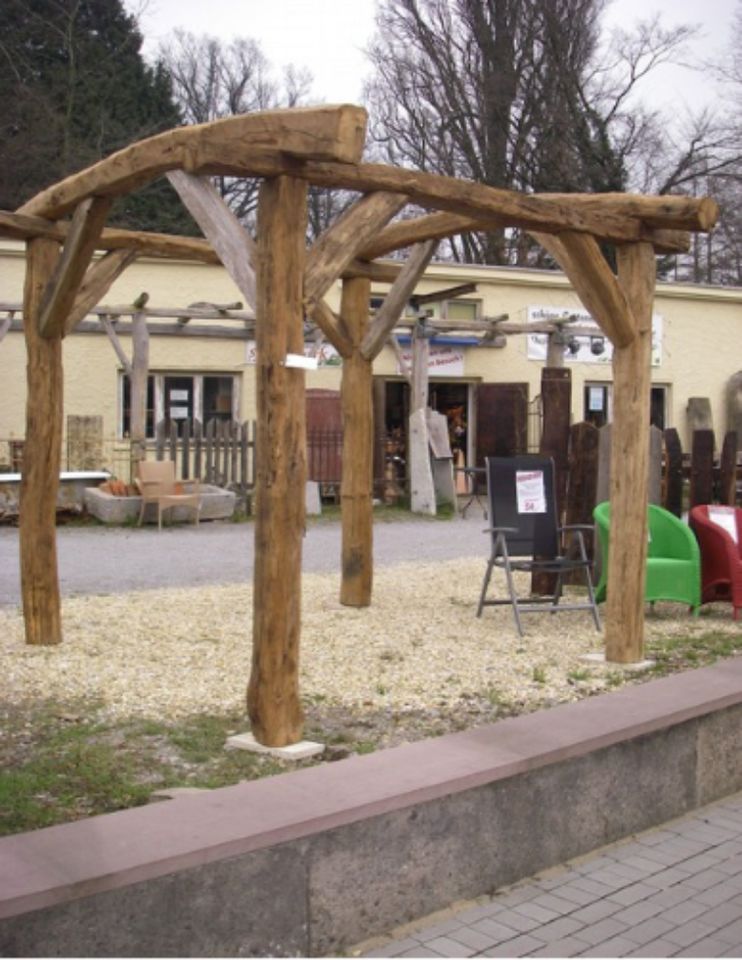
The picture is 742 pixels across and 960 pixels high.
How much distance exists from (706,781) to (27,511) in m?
4.37

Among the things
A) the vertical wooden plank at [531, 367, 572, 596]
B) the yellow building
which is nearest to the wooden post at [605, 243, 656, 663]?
the vertical wooden plank at [531, 367, 572, 596]

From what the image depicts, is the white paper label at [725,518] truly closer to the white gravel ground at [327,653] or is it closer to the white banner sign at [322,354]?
the white gravel ground at [327,653]

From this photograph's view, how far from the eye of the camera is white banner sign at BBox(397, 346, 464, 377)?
73.3 feet

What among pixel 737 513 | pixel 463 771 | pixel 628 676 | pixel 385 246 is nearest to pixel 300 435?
pixel 463 771

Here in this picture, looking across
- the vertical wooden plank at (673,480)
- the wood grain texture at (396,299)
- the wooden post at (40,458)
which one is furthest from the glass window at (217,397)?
the wooden post at (40,458)

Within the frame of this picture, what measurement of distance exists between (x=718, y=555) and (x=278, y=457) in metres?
4.94

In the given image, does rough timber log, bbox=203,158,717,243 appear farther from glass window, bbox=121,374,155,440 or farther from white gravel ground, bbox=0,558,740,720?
glass window, bbox=121,374,155,440

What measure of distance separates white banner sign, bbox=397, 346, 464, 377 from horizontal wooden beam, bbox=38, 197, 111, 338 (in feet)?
48.1

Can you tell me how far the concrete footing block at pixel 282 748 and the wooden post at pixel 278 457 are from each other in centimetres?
4

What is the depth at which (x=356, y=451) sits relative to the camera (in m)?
9.37

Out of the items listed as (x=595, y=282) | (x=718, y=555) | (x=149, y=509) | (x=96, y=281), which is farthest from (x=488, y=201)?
(x=149, y=509)

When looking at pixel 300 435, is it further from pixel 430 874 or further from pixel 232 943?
pixel 232 943

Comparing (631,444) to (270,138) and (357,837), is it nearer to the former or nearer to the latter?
(270,138)

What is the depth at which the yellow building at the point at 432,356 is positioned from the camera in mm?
19500
